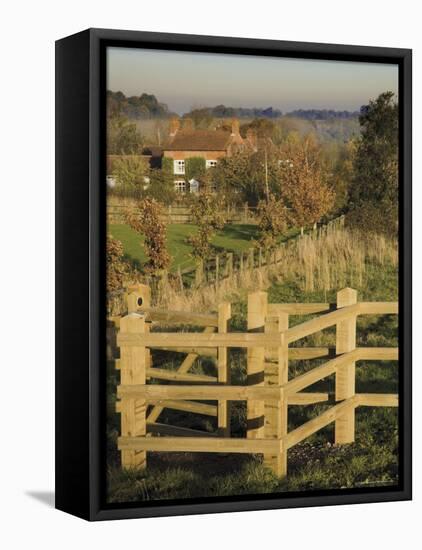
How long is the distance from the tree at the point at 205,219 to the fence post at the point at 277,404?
73 cm

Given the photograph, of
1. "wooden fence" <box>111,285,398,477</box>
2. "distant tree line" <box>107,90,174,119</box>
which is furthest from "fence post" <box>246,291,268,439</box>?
"distant tree line" <box>107,90,174,119</box>

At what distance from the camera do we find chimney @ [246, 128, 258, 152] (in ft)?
46.7

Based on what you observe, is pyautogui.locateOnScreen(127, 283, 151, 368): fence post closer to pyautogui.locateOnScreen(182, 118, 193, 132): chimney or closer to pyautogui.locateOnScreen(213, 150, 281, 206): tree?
pyautogui.locateOnScreen(213, 150, 281, 206): tree

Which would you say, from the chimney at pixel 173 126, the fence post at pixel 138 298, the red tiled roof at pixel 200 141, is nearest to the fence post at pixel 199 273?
the fence post at pixel 138 298

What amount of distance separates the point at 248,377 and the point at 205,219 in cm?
122

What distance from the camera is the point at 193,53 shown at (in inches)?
549

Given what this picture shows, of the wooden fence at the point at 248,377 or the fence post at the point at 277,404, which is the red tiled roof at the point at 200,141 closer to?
the wooden fence at the point at 248,377

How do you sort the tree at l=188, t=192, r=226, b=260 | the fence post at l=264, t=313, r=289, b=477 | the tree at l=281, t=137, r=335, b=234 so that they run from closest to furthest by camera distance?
1. the tree at l=188, t=192, r=226, b=260
2. the fence post at l=264, t=313, r=289, b=477
3. the tree at l=281, t=137, r=335, b=234

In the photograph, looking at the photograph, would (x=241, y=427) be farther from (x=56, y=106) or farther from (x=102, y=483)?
(x=56, y=106)

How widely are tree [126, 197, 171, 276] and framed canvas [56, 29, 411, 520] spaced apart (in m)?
0.01

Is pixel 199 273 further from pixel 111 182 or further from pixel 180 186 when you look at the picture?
pixel 111 182

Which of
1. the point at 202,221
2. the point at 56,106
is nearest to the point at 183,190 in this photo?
the point at 202,221

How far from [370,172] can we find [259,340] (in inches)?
64.4

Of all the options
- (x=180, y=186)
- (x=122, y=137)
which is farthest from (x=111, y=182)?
(x=180, y=186)
